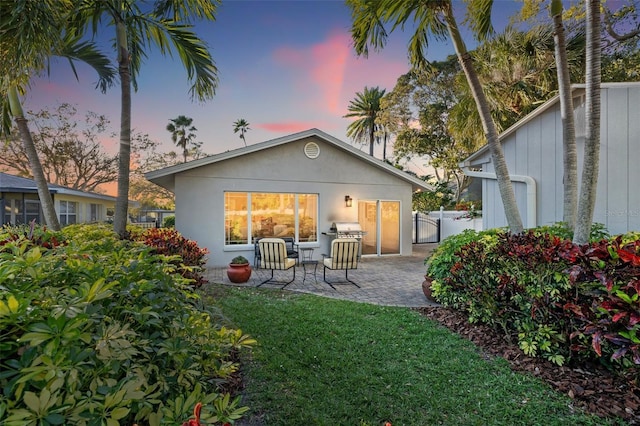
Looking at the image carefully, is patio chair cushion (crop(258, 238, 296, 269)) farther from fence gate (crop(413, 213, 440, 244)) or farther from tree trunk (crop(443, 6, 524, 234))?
fence gate (crop(413, 213, 440, 244))

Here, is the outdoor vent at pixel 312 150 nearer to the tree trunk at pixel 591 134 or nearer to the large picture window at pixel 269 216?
the large picture window at pixel 269 216

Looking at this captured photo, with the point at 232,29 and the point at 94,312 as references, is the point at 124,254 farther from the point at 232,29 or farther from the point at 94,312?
the point at 232,29

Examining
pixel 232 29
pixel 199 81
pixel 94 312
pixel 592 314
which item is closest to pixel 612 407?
pixel 592 314

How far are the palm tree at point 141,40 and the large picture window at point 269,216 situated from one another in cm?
412

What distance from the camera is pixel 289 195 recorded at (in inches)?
442

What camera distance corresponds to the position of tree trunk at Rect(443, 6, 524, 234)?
508 centimetres

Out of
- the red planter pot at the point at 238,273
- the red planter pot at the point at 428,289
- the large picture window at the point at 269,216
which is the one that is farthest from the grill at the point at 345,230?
the red planter pot at the point at 428,289

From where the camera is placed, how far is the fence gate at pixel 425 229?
1653cm

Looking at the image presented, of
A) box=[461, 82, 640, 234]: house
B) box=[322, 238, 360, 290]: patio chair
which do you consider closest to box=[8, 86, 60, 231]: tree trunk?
box=[322, 238, 360, 290]: patio chair

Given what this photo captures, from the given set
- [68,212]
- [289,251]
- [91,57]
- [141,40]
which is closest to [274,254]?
[289,251]

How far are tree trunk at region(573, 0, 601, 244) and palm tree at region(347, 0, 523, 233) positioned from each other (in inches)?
45.8

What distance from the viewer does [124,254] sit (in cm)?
228

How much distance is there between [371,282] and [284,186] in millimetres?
4753

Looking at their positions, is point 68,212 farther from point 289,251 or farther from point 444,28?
point 444,28
